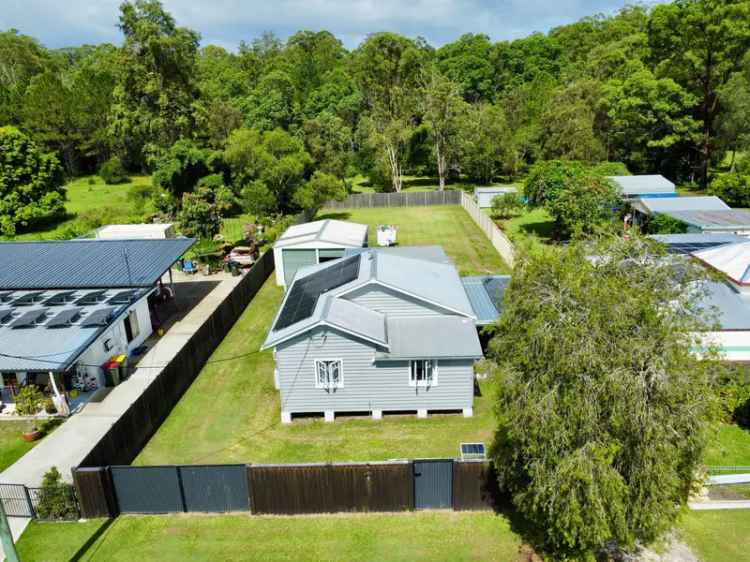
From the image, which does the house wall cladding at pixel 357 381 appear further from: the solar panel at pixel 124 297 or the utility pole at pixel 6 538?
the solar panel at pixel 124 297

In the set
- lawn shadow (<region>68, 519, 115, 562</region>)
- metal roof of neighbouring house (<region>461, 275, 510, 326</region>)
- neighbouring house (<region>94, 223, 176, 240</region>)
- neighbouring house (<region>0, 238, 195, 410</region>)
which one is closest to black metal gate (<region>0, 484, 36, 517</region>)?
lawn shadow (<region>68, 519, 115, 562</region>)

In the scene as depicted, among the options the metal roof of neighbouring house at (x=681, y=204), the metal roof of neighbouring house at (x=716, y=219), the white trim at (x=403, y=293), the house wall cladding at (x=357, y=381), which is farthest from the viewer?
the metal roof of neighbouring house at (x=681, y=204)

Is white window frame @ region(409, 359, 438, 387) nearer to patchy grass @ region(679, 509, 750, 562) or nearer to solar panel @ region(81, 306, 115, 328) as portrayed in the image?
patchy grass @ region(679, 509, 750, 562)

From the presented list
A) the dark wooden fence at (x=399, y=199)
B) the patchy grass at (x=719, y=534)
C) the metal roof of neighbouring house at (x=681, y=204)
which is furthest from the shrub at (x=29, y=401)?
the dark wooden fence at (x=399, y=199)

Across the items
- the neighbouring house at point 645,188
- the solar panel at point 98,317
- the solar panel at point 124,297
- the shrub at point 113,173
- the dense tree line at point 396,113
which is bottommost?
the solar panel at point 98,317

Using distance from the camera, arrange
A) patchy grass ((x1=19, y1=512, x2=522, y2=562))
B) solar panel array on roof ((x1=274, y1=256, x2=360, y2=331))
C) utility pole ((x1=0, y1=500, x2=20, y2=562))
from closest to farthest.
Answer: utility pole ((x1=0, y1=500, x2=20, y2=562))
patchy grass ((x1=19, y1=512, x2=522, y2=562))
solar panel array on roof ((x1=274, y1=256, x2=360, y2=331))

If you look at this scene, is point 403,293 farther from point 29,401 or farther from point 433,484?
point 29,401

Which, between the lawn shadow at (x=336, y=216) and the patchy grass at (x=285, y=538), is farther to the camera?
the lawn shadow at (x=336, y=216)
